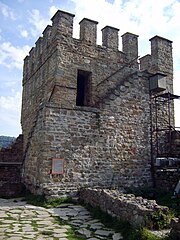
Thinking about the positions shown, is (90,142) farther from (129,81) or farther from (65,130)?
(129,81)

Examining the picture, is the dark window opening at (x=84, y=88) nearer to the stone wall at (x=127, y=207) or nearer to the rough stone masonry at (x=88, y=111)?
the rough stone masonry at (x=88, y=111)

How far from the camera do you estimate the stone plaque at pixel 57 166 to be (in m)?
8.70

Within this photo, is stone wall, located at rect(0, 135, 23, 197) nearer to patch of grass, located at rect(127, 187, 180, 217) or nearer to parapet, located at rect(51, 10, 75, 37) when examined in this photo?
patch of grass, located at rect(127, 187, 180, 217)

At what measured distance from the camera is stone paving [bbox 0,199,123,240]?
5219 millimetres

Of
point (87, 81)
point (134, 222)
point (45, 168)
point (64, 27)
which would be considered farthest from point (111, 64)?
point (134, 222)

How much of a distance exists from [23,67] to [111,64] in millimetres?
5847

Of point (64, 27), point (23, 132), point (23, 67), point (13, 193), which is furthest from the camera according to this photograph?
point (23, 67)

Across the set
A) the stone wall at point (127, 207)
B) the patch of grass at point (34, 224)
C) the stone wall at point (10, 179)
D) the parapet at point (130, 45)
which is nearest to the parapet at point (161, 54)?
the parapet at point (130, 45)

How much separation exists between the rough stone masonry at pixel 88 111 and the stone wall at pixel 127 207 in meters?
1.44

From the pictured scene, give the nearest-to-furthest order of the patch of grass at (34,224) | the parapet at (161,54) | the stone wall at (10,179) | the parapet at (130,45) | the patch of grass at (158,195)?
1. the patch of grass at (34,224)
2. the patch of grass at (158,195)
3. the stone wall at (10,179)
4. the parapet at (130,45)
5. the parapet at (161,54)

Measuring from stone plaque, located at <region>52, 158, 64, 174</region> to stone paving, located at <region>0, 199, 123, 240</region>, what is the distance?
3.68ft

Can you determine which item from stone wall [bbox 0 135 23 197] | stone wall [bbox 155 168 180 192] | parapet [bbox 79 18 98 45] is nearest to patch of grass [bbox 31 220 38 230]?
stone wall [bbox 0 135 23 197]

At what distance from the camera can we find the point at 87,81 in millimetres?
11719

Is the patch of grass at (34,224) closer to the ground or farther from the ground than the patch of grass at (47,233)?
farther from the ground
